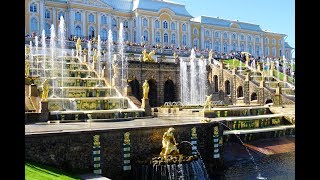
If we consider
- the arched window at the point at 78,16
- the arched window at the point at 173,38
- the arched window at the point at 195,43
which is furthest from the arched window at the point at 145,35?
the arched window at the point at 78,16

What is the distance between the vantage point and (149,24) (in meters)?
71.2

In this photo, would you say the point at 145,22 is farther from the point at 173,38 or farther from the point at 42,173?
the point at 42,173

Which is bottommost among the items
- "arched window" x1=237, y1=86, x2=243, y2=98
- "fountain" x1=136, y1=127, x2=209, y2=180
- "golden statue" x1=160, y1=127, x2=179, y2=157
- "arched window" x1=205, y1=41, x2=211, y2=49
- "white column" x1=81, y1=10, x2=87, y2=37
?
"fountain" x1=136, y1=127, x2=209, y2=180

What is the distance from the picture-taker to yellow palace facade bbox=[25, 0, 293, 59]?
6197 cm

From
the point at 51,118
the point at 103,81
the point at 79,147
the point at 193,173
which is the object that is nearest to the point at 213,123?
the point at 193,173

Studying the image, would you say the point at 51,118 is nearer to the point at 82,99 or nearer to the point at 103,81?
the point at 82,99

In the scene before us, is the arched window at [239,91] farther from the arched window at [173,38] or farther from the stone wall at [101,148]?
the arched window at [173,38]

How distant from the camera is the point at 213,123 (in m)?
19.5

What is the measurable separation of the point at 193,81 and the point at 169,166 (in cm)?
2872

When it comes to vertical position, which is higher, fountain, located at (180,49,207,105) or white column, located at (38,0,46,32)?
white column, located at (38,0,46,32)

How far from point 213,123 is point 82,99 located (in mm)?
11352

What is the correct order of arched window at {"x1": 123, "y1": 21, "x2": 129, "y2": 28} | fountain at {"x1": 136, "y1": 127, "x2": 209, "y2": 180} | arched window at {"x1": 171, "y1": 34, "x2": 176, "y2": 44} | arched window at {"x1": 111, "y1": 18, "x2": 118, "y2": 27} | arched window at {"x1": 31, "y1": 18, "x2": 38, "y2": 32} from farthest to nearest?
arched window at {"x1": 171, "y1": 34, "x2": 176, "y2": 44}, arched window at {"x1": 123, "y1": 21, "x2": 129, "y2": 28}, arched window at {"x1": 111, "y1": 18, "x2": 118, "y2": 27}, arched window at {"x1": 31, "y1": 18, "x2": 38, "y2": 32}, fountain at {"x1": 136, "y1": 127, "x2": 209, "y2": 180}

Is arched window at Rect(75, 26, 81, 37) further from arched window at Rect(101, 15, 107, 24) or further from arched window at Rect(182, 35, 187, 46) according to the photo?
arched window at Rect(182, 35, 187, 46)

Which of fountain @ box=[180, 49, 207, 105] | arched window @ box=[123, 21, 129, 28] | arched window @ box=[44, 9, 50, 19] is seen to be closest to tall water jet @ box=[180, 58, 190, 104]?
fountain @ box=[180, 49, 207, 105]
